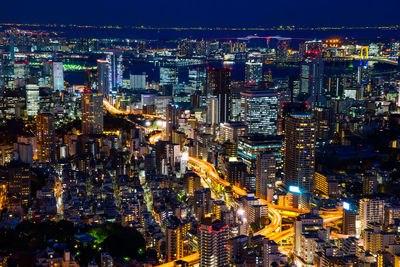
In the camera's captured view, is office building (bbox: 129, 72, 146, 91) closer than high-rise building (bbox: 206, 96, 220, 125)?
No

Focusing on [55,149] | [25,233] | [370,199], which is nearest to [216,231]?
[25,233]

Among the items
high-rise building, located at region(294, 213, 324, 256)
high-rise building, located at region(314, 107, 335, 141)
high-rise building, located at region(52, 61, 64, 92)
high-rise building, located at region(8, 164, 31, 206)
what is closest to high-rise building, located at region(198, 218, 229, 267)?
high-rise building, located at region(294, 213, 324, 256)

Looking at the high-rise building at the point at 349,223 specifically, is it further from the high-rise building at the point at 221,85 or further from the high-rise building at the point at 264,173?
the high-rise building at the point at 221,85

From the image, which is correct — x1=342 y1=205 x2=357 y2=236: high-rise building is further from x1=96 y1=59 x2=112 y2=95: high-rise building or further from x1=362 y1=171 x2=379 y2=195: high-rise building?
x1=96 y1=59 x2=112 y2=95: high-rise building

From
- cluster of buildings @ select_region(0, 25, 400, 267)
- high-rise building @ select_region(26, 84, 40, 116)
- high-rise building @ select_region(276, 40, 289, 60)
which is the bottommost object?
cluster of buildings @ select_region(0, 25, 400, 267)

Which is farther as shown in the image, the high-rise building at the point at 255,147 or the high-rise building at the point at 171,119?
the high-rise building at the point at 171,119

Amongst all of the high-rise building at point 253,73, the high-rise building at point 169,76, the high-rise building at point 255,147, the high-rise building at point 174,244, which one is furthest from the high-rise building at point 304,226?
the high-rise building at point 169,76
